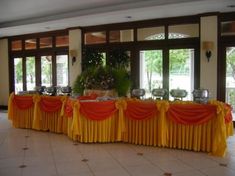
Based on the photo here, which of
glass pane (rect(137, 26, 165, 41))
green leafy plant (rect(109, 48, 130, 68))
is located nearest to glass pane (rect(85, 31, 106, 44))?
green leafy plant (rect(109, 48, 130, 68))

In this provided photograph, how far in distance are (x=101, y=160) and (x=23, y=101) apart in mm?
3331

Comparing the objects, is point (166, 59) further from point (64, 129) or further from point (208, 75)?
point (64, 129)

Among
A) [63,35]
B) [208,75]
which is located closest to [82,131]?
[208,75]

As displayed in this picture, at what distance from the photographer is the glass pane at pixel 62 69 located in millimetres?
9477

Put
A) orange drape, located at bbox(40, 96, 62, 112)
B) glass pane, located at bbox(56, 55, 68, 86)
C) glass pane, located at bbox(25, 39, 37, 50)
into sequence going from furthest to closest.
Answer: glass pane, located at bbox(25, 39, 37, 50), glass pane, located at bbox(56, 55, 68, 86), orange drape, located at bbox(40, 96, 62, 112)

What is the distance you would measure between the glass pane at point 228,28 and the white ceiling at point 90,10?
436 millimetres

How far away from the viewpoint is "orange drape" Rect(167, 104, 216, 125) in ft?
15.0

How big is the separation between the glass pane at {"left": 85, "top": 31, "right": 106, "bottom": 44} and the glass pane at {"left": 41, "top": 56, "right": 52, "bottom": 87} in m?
1.85

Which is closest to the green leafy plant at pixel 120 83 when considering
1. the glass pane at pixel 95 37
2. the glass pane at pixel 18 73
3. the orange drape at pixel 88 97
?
the orange drape at pixel 88 97

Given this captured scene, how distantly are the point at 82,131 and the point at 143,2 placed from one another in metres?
3.33

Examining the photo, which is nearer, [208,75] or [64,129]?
[64,129]

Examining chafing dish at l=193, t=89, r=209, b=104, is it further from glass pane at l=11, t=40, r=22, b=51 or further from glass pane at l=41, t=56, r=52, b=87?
glass pane at l=11, t=40, r=22, b=51

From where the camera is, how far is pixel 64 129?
6.08 metres

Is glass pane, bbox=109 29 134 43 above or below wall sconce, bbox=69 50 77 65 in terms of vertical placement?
above
